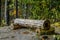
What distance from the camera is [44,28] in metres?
5.83

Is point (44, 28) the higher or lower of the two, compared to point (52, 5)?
lower

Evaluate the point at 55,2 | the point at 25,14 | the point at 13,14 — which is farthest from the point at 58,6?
the point at 13,14

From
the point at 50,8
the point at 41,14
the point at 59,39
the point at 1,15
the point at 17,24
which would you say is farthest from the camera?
the point at 1,15

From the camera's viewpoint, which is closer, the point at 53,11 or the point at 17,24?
the point at 17,24

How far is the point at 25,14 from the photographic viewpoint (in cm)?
1361

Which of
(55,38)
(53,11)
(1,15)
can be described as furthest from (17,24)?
(1,15)


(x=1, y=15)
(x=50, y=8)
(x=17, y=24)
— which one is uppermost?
(x=50, y=8)

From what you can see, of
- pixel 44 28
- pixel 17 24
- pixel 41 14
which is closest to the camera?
pixel 44 28

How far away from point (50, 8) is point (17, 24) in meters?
2.17

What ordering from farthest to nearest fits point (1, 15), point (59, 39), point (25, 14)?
point (1, 15)
point (25, 14)
point (59, 39)

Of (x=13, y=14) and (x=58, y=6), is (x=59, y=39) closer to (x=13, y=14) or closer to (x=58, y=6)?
(x=58, y=6)

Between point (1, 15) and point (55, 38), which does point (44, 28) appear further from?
point (1, 15)

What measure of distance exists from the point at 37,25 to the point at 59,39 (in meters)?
1.93

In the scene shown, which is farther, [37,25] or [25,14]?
[25,14]
